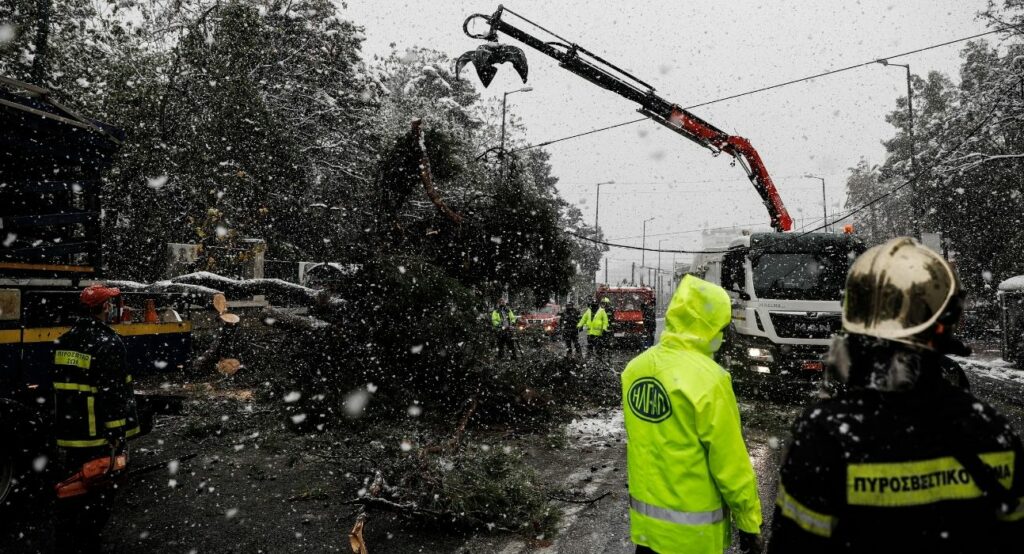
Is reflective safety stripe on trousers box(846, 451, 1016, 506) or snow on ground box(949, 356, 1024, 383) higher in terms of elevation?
reflective safety stripe on trousers box(846, 451, 1016, 506)

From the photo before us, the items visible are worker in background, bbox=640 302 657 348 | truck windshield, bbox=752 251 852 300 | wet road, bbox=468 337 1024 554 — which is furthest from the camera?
worker in background, bbox=640 302 657 348

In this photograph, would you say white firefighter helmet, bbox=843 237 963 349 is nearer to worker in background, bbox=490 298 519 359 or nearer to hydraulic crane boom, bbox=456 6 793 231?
hydraulic crane boom, bbox=456 6 793 231

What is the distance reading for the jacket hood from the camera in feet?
8.27

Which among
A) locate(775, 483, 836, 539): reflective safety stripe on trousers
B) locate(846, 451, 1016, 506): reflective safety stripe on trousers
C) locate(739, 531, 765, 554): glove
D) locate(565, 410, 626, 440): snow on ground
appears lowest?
locate(565, 410, 626, 440): snow on ground

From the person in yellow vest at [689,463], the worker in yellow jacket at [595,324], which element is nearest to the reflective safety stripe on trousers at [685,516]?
A: the person in yellow vest at [689,463]

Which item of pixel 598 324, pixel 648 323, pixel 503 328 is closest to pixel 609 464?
pixel 503 328

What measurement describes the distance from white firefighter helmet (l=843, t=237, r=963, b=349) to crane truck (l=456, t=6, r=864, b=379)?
808 centimetres

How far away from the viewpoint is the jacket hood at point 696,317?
2.52 metres

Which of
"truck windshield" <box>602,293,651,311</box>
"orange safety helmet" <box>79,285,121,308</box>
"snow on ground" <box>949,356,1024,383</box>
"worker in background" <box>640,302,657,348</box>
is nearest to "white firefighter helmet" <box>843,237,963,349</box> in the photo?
"orange safety helmet" <box>79,285,121,308</box>

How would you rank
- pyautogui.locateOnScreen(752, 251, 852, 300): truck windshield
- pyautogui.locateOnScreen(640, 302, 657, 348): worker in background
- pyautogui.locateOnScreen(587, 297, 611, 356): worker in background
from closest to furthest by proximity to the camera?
pyautogui.locateOnScreen(752, 251, 852, 300): truck windshield < pyautogui.locateOnScreen(587, 297, 611, 356): worker in background < pyautogui.locateOnScreen(640, 302, 657, 348): worker in background

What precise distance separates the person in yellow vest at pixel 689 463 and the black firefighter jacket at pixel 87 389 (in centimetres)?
349

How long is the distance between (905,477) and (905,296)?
41cm

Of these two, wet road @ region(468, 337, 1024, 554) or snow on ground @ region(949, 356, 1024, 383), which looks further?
snow on ground @ region(949, 356, 1024, 383)

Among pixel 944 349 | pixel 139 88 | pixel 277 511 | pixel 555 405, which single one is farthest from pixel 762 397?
pixel 139 88
